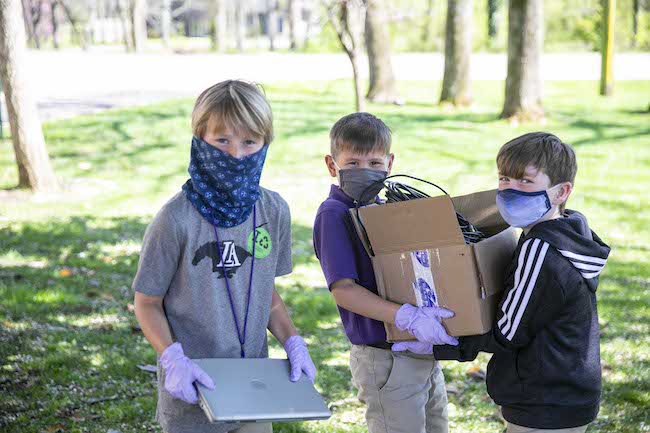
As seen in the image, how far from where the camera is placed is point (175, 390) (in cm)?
240

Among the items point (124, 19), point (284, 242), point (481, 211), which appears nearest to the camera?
point (284, 242)

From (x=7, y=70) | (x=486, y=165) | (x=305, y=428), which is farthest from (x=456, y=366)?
(x=486, y=165)

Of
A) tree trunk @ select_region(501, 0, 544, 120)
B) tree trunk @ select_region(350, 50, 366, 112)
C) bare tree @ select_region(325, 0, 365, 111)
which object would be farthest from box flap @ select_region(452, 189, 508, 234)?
tree trunk @ select_region(501, 0, 544, 120)

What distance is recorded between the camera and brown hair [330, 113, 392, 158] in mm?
3033

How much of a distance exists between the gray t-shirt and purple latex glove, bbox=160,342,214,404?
17 cm

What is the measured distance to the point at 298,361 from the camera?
8.67ft

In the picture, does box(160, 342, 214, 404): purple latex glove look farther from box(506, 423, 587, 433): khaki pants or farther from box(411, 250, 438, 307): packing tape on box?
box(506, 423, 587, 433): khaki pants

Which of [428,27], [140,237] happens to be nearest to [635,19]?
[428,27]

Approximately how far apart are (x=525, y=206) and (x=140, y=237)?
19.9 ft

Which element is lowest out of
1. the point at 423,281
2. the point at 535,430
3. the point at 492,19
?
the point at 535,430

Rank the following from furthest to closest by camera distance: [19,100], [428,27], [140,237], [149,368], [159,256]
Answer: [428,27], [19,100], [140,237], [149,368], [159,256]

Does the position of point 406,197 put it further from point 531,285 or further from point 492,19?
point 492,19

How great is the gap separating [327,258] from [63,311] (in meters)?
3.78

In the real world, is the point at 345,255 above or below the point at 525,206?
below
